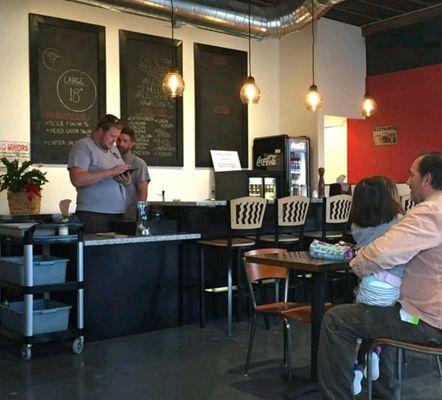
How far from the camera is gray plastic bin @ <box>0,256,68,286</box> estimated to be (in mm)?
3963

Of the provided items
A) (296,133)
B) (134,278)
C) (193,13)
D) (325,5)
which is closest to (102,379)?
(134,278)

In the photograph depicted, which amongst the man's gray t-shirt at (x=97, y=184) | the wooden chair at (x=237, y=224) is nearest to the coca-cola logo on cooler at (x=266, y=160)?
the wooden chair at (x=237, y=224)

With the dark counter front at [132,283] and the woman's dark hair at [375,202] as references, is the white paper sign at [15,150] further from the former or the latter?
the woman's dark hair at [375,202]

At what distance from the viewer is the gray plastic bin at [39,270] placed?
3963mm

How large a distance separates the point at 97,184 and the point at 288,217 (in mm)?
1746

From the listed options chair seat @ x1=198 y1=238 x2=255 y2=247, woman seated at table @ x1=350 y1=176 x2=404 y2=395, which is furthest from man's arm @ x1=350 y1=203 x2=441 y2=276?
chair seat @ x1=198 y1=238 x2=255 y2=247

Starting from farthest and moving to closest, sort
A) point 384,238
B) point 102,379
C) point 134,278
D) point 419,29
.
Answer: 1. point 419,29
2. point 134,278
3. point 102,379
4. point 384,238

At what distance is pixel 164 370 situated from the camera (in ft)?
12.3

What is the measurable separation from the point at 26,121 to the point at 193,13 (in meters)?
2.10

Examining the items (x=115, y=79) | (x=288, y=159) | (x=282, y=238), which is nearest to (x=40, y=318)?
(x=282, y=238)

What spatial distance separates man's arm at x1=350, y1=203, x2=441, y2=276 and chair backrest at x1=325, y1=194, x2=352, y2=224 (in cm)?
317

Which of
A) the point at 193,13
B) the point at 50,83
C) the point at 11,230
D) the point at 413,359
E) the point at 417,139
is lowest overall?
the point at 413,359

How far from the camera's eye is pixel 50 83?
6406mm

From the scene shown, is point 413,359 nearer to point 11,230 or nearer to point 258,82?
point 11,230
